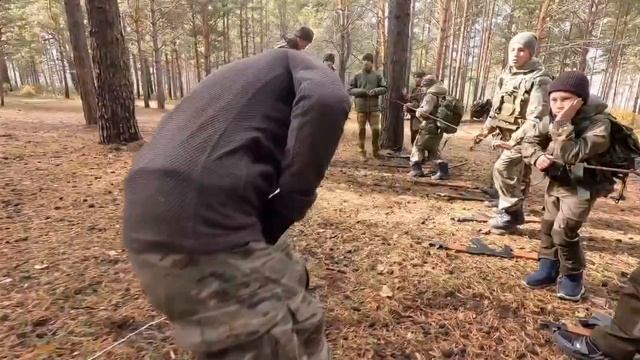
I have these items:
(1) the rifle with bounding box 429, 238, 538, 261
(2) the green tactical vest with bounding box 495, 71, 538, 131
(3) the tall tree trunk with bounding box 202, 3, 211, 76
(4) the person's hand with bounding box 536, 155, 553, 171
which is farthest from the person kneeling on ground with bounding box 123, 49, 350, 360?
(3) the tall tree trunk with bounding box 202, 3, 211, 76

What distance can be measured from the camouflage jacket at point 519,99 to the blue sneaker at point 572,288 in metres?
1.66

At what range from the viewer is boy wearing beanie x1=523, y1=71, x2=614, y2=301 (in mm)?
3066

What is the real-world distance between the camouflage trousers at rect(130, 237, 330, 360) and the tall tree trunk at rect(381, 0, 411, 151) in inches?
334

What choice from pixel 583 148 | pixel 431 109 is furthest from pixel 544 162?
pixel 431 109

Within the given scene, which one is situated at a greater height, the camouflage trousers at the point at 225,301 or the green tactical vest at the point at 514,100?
the green tactical vest at the point at 514,100

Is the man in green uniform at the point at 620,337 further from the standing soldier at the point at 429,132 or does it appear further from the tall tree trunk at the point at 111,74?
the tall tree trunk at the point at 111,74

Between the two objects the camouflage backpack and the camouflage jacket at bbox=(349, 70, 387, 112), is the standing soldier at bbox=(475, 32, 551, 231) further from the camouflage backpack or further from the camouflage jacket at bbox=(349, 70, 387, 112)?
the camouflage jacket at bbox=(349, 70, 387, 112)

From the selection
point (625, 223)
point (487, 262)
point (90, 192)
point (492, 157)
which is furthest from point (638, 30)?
point (90, 192)

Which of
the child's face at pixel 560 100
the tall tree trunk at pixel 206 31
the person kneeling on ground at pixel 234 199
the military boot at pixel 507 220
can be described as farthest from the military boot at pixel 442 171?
the tall tree trunk at pixel 206 31

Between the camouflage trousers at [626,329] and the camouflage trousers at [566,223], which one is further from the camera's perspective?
the camouflage trousers at [566,223]

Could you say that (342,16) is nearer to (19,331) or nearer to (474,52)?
(19,331)

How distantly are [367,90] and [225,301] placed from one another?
7.73 meters

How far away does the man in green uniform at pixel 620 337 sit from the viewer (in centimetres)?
238

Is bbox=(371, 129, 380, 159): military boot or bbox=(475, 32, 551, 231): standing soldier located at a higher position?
bbox=(475, 32, 551, 231): standing soldier
